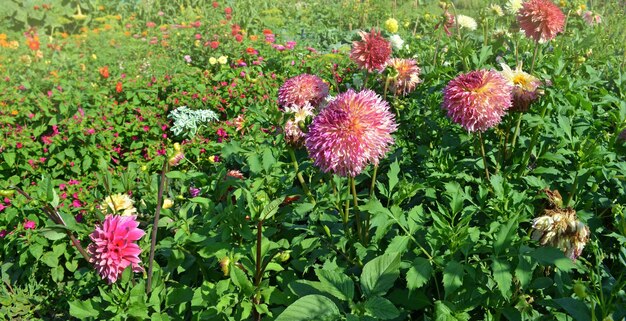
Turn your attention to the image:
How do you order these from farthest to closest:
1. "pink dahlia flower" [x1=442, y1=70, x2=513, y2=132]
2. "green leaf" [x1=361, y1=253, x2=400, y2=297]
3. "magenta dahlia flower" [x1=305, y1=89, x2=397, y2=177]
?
"pink dahlia flower" [x1=442, y1=70, x2=513, y2=132]
"magenta dahlia flower" [x1=305, y1=89, x2=397, y2=177]
"green leaf" [x1=361, y1=253, x2=400, y2=297]

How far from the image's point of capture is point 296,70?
4.63 meters

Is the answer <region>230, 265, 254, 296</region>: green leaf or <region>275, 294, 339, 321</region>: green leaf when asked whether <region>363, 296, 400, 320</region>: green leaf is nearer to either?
<region>275, 294, 339, 321</region>: green leaf

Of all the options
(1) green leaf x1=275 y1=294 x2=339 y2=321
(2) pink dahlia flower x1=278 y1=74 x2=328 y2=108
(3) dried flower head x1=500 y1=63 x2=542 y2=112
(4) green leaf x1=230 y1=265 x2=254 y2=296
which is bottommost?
(4) green leaf x1=230 y1=265 x2=254 y2=296

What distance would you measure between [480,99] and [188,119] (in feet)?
7.26

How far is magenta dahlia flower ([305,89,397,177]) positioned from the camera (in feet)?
5.32

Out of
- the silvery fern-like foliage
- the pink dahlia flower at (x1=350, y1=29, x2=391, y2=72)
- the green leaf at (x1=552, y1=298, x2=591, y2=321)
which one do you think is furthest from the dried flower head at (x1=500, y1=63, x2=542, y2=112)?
the silvery fern-like foliage

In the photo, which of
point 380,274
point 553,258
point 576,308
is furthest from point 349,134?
Answer: point 576,308

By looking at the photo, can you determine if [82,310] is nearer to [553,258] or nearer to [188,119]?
[553,258]

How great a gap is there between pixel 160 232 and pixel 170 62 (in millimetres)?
3295

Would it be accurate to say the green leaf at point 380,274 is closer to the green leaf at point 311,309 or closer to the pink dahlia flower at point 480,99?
the green leaf at point 311,309

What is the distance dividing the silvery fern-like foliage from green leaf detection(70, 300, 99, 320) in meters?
1.71

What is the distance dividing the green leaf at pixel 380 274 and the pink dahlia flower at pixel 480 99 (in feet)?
2.19

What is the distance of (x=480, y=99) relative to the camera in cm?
191

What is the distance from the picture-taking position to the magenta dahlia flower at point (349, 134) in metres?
1.62
